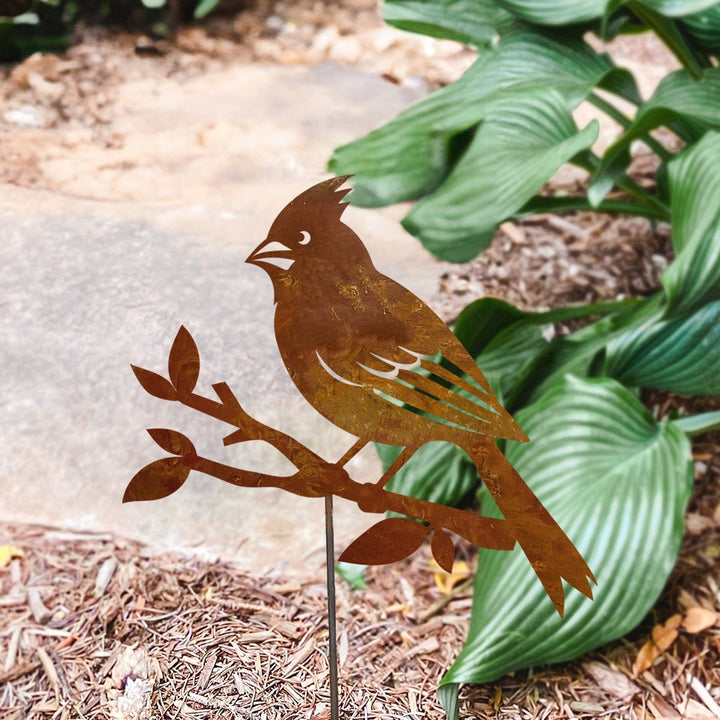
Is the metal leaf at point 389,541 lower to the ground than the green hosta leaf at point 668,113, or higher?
lower

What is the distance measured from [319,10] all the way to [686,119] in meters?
2.17

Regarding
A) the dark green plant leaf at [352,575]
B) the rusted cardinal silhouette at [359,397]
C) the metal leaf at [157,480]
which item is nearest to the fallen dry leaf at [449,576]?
the dark green plant leaf at [352,575]

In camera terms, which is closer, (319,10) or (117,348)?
(117,348)

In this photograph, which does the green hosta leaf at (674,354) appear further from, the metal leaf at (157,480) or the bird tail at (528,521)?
the metal leaf at (157,480)

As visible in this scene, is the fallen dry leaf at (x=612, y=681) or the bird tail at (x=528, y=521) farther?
the fallen dry leaf at (x=612, y=681)

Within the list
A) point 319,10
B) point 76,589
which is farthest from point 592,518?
point 319,10

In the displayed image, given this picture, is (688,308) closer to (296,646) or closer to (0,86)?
(296,646)

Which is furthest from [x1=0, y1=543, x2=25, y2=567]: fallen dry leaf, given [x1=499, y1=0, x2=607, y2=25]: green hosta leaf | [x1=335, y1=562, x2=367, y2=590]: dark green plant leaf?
[x1=499, y1=0, x2=607, y2=25]: green hosta leaf

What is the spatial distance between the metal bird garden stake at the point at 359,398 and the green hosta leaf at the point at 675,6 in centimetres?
107

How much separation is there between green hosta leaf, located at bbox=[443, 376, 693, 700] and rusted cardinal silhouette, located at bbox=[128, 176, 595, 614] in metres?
0.34

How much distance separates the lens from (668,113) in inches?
60.4

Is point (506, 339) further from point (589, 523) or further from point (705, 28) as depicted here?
point (705, 28)

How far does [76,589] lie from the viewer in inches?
52.8

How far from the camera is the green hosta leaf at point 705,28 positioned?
1826 millimetres
